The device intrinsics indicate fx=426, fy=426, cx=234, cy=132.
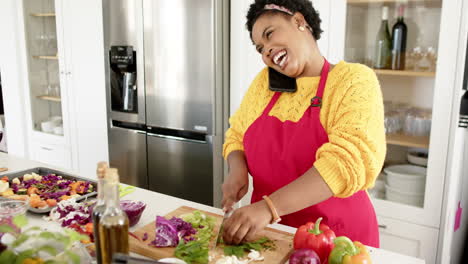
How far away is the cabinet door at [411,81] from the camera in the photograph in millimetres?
1995

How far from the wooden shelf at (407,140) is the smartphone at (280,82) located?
101 centimetres

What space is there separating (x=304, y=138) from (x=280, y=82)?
0.79 ft

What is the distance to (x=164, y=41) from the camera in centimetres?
280

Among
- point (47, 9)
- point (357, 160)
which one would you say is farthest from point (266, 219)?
point (47, 9)

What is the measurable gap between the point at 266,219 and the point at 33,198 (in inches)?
31.8

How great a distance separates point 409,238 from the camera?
219cm

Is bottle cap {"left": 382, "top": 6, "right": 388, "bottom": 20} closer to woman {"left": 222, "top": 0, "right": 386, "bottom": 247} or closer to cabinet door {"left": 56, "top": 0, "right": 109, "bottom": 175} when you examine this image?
woman {"left": 222, "top": 0, "right": 386, "bottom": 247}

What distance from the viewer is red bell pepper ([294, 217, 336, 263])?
106 centimetres

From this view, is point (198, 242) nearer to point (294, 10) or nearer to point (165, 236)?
point (165, 236)

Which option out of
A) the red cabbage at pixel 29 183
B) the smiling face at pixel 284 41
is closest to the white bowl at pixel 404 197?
the smiling face at pixel 284 41

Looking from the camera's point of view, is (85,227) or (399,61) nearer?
(85,227)

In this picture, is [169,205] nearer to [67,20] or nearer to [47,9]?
[67,20]

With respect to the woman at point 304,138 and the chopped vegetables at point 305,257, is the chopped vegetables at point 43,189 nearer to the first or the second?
the woman at point 304,138

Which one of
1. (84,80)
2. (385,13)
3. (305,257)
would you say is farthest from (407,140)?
(84,80)
